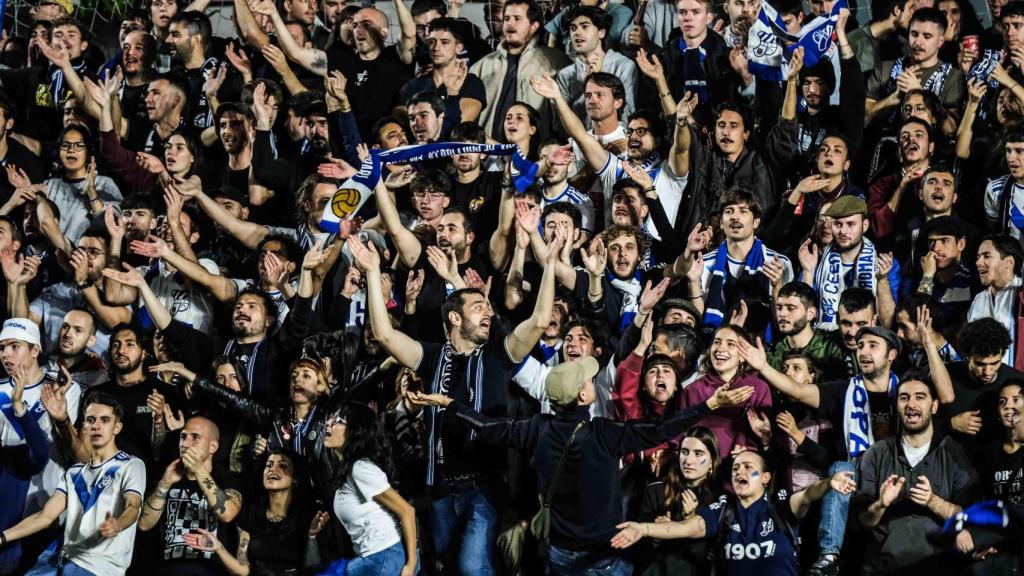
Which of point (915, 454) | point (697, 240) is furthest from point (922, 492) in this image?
point (697, 240)

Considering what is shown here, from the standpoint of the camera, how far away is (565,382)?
9281 millimetres

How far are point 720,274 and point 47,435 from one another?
417 centimetres

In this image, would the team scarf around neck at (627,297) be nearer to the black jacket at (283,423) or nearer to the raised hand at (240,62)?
the black jacket at (283,423)

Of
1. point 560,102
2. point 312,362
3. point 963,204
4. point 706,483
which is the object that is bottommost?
point 706,483

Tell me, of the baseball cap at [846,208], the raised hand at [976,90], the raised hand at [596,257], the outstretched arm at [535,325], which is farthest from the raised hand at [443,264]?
the raised hand at [976,90]

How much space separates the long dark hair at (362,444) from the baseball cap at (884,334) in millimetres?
2643

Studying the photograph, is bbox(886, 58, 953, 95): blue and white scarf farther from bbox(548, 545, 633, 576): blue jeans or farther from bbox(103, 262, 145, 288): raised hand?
bbox(103, 262, 145, 288): raised hand

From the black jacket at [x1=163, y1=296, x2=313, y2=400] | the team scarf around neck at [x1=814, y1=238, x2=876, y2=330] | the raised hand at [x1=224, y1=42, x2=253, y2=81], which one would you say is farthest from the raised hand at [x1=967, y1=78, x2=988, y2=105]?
the raised hand at [x1=224, y1=42, x2=253, y2=81]

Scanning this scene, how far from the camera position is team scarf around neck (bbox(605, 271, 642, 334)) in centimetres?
1088

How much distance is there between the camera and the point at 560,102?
11.5 meters

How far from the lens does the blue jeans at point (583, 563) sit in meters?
9.41

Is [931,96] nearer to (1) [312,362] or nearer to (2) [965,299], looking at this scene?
(2) [965,299]

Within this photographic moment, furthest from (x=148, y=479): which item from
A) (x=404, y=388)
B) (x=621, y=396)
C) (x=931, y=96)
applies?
(x=931, y=96)

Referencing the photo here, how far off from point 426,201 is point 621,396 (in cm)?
219
